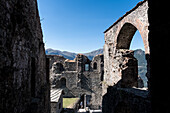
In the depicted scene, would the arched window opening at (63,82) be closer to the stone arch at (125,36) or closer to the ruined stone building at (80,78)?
the ruined stone building at (80,78)

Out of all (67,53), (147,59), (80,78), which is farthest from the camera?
(67,53)

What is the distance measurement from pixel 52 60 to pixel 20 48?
17564 mm

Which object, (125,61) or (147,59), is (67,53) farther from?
(147,59)

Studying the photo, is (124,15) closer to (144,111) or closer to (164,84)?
(144,111)

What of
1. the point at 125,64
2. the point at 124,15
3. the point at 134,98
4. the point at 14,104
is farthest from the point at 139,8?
the point at 14,104

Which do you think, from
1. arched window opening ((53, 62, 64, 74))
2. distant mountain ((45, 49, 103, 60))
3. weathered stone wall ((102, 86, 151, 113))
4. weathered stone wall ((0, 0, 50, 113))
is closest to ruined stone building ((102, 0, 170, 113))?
weathered stone wall ((102, 86, 151, 113))

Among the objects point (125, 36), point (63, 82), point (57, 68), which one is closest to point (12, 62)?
point (125, 36)

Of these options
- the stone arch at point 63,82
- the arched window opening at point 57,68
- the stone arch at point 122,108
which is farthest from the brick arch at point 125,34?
the stone arch at point 63,82

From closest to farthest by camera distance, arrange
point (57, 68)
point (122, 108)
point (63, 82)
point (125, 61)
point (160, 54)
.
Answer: point (160, 54)
point (122, 108)
point (125, 61)
point (57, 68)
point (63, 82)

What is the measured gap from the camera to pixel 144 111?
406cm

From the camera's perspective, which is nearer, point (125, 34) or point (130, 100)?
point (130, 100)

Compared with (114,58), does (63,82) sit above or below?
below

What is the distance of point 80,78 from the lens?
1919 centimetres

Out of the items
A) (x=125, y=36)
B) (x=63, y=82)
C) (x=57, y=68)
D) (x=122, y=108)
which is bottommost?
(x=63, y=82)
